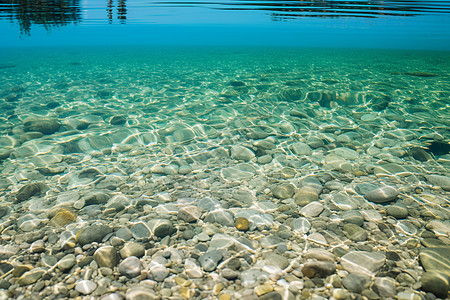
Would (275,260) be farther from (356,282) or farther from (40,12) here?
(40,12)

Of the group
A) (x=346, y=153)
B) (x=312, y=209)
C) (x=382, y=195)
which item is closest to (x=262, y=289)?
(x=312, y=209)

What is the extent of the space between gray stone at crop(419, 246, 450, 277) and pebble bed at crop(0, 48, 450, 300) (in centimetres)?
2

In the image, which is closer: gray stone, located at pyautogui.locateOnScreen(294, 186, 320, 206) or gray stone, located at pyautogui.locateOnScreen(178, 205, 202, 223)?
gray stone, located at pyautogui.locateOnScreen(178, 205, 202, 223)

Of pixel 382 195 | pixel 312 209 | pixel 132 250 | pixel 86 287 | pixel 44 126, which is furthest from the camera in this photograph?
pixel 44 126

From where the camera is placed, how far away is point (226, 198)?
3988 mm

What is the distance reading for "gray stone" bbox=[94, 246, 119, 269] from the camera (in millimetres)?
2715

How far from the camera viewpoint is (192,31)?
31047mm

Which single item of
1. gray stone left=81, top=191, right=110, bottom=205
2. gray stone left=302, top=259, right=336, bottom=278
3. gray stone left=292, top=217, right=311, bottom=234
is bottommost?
gray stone left=81, top=191, right=110, bottom=205

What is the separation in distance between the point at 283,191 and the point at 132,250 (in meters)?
2.33

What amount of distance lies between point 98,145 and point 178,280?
442 centimetres

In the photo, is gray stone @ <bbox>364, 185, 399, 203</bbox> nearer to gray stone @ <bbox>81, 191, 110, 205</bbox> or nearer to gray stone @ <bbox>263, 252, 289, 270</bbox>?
gray stone @ <bbox>263, 252, 289, 270</bbox>

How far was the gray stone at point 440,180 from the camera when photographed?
4204mm

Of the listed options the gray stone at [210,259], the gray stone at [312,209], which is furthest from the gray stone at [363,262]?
the gray stone at [210,259]

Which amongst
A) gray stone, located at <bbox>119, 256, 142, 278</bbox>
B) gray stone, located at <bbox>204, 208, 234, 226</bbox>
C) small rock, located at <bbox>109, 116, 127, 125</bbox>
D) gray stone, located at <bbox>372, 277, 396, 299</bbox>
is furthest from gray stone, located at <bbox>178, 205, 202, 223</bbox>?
small rock, located at <bbox>109, 116, 127, 125</bbox>
